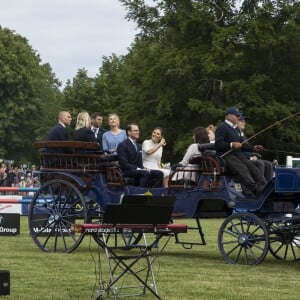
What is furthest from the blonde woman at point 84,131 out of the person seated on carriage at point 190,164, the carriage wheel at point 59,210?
the person seated on carriage at point 190,164

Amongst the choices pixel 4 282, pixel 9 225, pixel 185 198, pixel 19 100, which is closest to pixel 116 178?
pixel 185 198

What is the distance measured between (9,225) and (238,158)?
639 centimetres

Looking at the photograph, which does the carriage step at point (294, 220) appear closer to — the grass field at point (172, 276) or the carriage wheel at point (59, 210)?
the grass field at point (172, 276)

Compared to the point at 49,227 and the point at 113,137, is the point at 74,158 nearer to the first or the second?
the point at 49,227

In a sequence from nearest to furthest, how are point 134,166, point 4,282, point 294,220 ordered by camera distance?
1. point 4,282
2. point 294,220
3. point 134,166

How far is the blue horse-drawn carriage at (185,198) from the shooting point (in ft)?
39.6

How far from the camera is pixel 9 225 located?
17.6m

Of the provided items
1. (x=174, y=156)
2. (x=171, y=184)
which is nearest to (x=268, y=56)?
(x=174, y=156)

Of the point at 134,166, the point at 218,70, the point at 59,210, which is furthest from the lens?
the point at 218,70

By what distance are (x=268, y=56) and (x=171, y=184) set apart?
2977 centimetres

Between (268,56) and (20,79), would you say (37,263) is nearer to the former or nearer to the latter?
(268,56)

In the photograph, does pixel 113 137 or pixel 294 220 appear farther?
pixel 113 137

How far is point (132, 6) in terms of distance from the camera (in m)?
46.6

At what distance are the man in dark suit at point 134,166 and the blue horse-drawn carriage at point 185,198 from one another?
0.43ft
